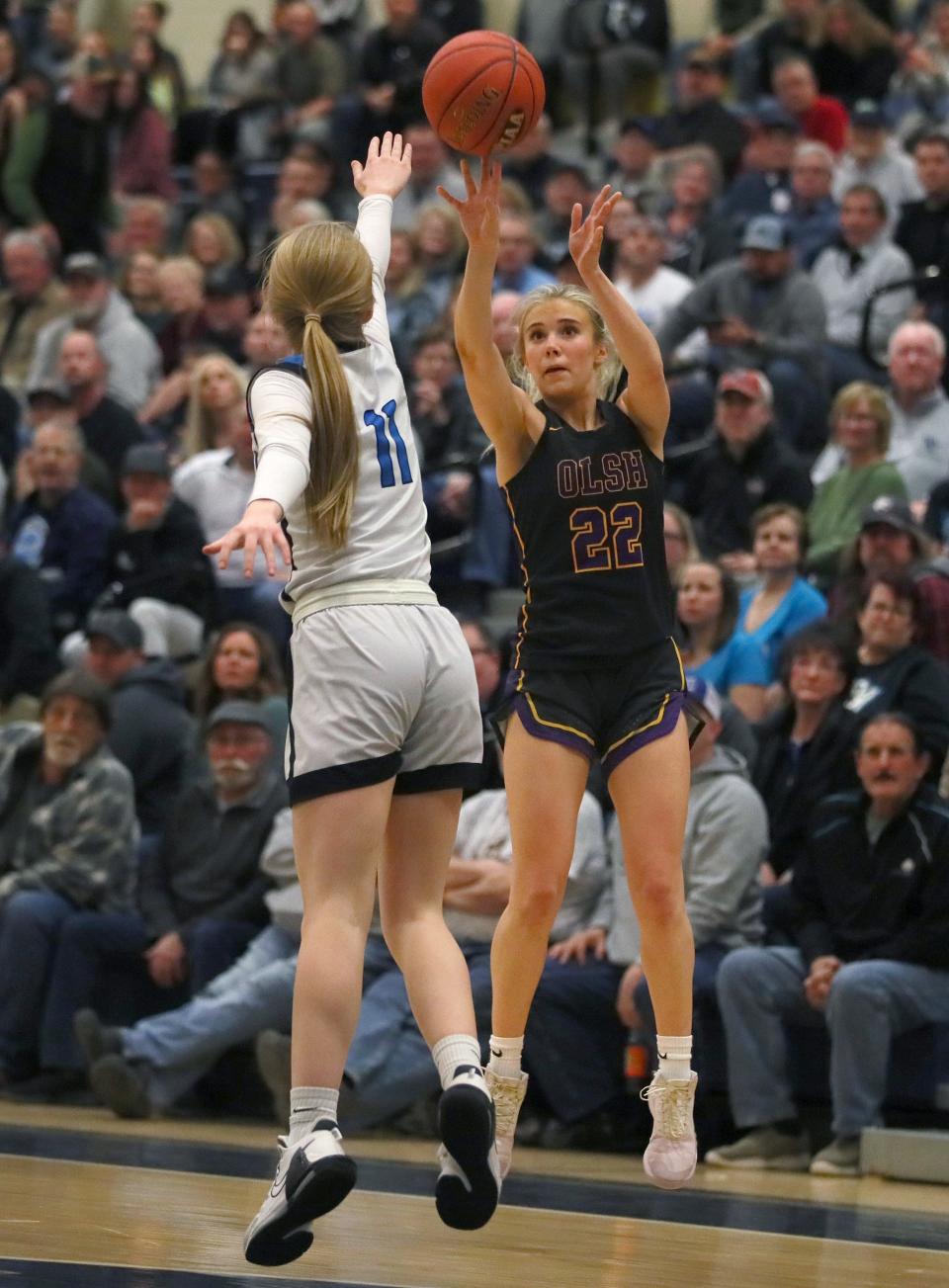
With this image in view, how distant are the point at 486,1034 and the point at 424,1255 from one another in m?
3.07

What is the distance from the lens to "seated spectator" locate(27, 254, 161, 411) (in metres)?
13.9

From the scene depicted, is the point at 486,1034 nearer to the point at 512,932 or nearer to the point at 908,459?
the point at 512,932

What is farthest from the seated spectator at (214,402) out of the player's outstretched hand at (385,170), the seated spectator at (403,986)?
the player's outstretched hand at (385,170)

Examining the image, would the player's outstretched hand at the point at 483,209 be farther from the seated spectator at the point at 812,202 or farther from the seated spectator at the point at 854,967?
the seated spectator at the point at 812,202

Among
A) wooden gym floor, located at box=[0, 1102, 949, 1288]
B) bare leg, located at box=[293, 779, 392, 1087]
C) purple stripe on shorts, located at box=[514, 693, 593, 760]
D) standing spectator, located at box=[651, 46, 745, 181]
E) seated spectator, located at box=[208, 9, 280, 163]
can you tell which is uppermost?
seated spectator, located at box=[208, 9, 280, 163]

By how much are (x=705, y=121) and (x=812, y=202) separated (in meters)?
1.69

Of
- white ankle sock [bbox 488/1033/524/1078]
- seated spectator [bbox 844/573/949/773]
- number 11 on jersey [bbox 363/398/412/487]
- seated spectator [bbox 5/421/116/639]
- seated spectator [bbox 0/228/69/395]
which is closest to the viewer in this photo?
number 11 on jersey [bbox 363/398/412/487]

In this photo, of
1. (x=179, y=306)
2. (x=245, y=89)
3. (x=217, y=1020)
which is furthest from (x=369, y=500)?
(x=245, y=89)

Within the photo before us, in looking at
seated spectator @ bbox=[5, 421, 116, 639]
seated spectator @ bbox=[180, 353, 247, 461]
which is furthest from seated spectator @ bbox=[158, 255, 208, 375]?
seated spectator @ bbox=[5, 421, 116, 639]

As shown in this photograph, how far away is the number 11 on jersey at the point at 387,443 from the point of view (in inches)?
195

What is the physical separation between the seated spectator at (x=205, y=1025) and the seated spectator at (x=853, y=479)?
274cm

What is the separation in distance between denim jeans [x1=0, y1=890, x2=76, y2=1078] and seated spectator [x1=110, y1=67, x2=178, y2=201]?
9010mm

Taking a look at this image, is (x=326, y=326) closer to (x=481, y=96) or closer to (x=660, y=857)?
(x=481, y=96)

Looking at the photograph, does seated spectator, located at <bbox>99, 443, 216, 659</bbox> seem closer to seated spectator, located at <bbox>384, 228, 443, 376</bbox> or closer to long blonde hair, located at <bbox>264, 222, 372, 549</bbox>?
seated spectator, located at <bbox>384, 228, 443, 376</bbox>
